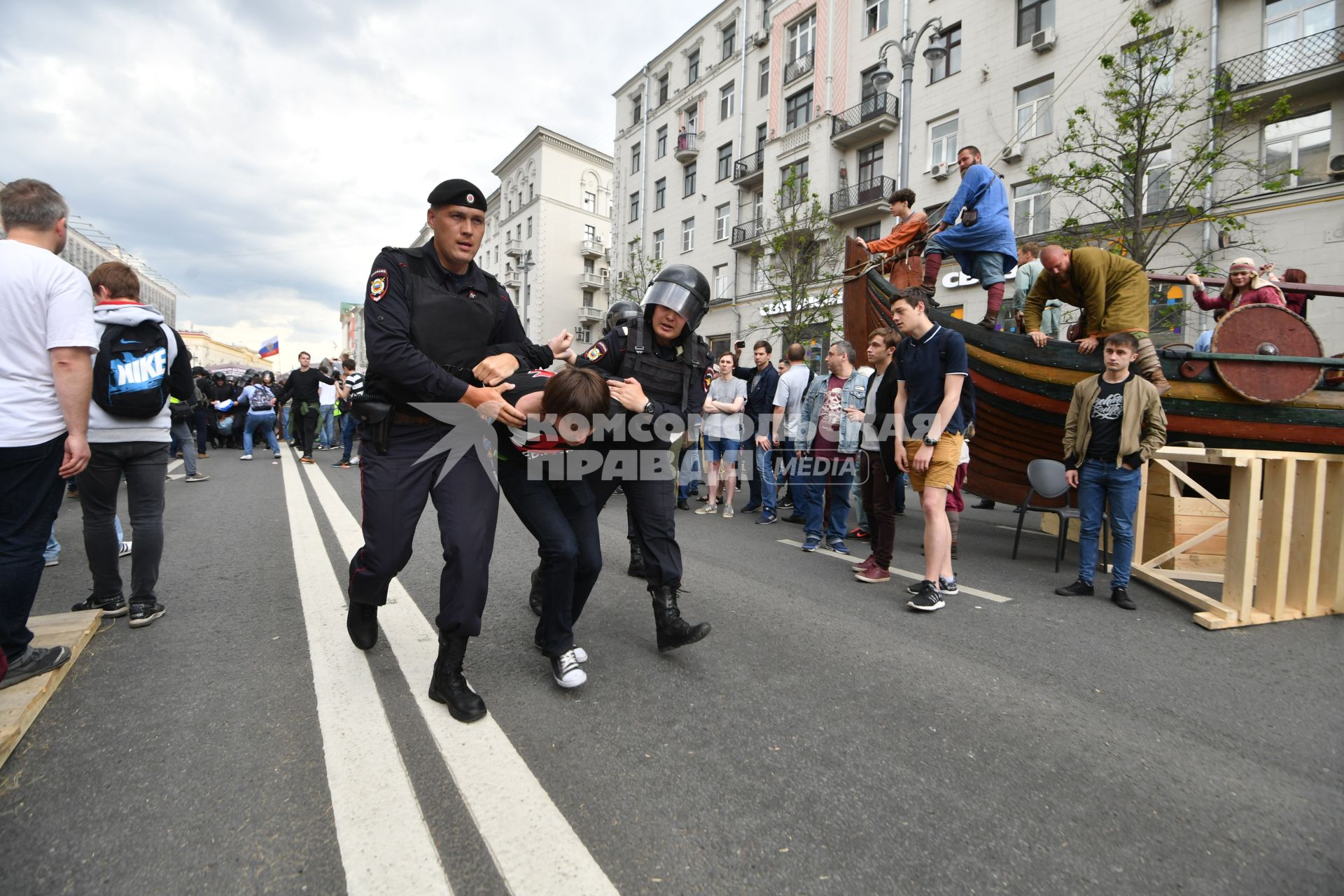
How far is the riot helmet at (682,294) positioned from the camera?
303cm

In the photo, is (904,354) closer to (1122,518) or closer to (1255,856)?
(1122,518)

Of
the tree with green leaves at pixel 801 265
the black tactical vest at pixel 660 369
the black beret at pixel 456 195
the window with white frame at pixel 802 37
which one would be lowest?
the black tactical vest at pixel 660 369

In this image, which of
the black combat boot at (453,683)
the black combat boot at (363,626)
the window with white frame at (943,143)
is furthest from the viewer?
the window with white frame at (943,143)

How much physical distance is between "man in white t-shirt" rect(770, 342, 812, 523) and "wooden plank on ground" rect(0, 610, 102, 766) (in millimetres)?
5723

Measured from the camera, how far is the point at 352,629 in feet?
9.78

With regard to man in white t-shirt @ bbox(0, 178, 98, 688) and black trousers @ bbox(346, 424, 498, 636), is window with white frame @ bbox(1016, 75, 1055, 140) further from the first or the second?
man in white t-shirt @ bbox(0, 178, 98, 688)

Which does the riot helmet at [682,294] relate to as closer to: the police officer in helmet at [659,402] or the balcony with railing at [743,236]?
the police officer in helmet at [659,402]

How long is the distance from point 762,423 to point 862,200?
19.3m

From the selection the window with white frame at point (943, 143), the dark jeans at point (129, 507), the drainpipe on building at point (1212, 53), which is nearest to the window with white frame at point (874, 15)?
the window with white frame at point (943, 143)

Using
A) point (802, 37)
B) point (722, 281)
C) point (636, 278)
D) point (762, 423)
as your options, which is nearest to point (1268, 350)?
point (762, 423)

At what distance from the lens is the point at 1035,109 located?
1942 cm

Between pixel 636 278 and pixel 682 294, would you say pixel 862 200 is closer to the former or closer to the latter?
pixel 636 278

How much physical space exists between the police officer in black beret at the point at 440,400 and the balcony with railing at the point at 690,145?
34.0 m

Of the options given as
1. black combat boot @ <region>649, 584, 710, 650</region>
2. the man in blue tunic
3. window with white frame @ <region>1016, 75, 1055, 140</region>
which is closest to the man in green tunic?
the man in blue tunic
